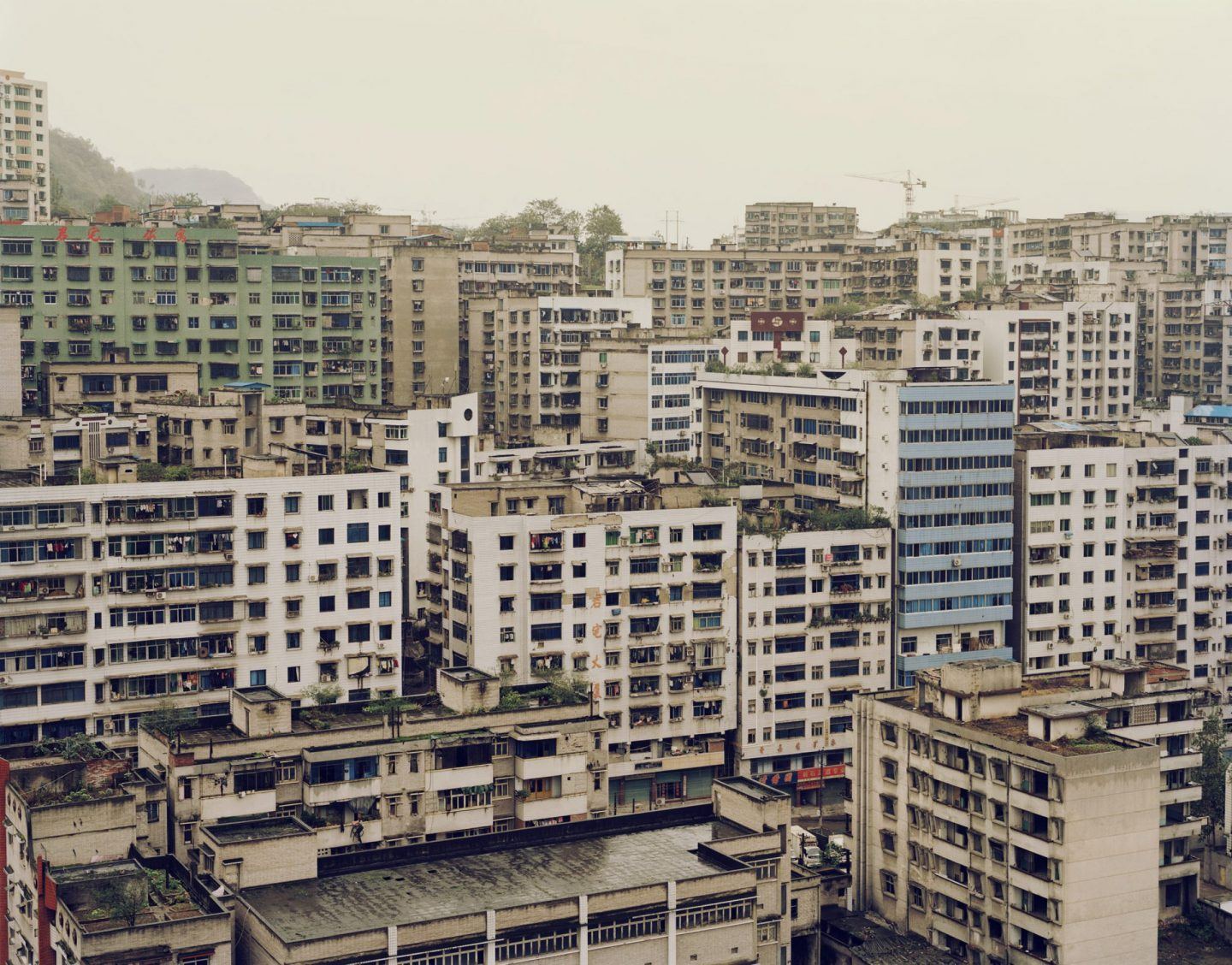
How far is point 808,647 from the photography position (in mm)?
82312

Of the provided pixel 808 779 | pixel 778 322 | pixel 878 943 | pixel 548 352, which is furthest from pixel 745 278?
pixel 878 943

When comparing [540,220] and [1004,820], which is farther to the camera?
[540,220]

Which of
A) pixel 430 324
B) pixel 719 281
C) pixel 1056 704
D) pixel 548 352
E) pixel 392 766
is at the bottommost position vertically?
pixel 392 766

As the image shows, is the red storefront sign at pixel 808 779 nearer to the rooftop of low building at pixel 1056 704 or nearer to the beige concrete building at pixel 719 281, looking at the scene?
the rooftop of low building at pixel 1056 704

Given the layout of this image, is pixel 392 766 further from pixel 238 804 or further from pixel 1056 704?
pixel 1056 704

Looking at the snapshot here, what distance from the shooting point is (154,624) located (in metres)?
71.8

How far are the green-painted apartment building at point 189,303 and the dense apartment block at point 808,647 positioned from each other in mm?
34574

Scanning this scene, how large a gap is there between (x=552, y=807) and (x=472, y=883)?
9466mm

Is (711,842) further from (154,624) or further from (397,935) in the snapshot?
(154,624)

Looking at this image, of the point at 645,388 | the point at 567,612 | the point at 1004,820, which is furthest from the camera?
the point at 645,388

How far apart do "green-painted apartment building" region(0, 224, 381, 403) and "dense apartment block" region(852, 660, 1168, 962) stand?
5011 centimetres

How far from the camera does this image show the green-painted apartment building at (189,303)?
100 m

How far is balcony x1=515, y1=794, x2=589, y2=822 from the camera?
2527 inches

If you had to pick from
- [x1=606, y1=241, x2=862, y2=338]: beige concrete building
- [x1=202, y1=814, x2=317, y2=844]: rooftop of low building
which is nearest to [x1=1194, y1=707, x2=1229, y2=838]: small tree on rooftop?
[x1=202, y1=814, x2=317, y2=844]: rooftop of low building
